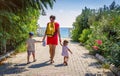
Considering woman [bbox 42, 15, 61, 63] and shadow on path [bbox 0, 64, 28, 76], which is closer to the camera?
shadow on path [bbox 0, 64, 28, 76]

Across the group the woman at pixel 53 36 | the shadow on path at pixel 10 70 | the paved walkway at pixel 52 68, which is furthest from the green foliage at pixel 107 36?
the shadow on path at pixel 10 70

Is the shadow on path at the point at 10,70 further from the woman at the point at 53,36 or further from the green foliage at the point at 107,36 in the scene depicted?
the green foliage at the point at 107,36

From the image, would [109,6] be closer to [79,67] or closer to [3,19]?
[79,67]

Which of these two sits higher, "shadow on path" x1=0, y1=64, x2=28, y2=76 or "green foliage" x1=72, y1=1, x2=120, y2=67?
"green foliage" x1=72, y1=1, x2=120, y2=67

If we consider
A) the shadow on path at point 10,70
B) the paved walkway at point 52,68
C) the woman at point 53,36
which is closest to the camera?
the paved walkway at point 52,68

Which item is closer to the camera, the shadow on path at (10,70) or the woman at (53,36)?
the shadow on path at (10,70)

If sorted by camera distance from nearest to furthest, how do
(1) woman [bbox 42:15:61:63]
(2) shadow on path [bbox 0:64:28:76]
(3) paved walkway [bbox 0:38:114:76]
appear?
(3) paved walkway [bbox 0:38:114:76] < (2) shadow on path [bbox 0:64:28:76] < (1) woman [bbox 42:15:61:63]

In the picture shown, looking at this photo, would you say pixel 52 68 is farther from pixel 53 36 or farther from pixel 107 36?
pixel 107 36

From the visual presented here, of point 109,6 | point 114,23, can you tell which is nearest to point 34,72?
point 114,23

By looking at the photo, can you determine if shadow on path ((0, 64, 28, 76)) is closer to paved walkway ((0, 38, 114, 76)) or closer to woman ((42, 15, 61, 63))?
paved walkway ((0, 38, 114, 76))

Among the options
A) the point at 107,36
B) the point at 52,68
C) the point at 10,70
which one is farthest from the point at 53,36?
the point at 107,36

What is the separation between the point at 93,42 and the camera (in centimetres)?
1712

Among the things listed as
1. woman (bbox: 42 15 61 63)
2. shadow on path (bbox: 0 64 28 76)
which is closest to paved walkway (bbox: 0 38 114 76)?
shadow on path (bbox: 0 64 28 76)

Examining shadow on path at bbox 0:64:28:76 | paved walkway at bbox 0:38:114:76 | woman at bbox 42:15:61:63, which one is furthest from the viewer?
A: woman at bbox 42:15:61:63
